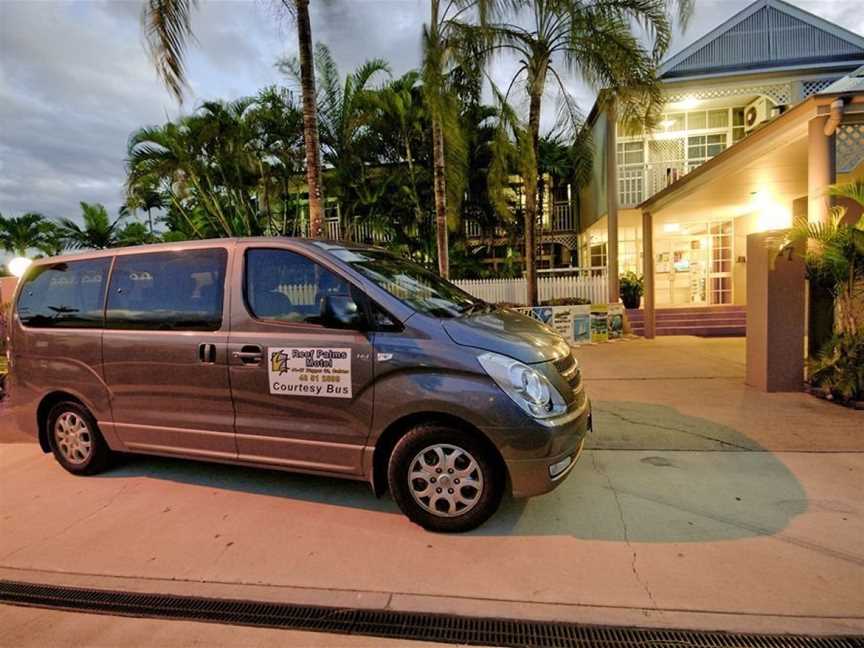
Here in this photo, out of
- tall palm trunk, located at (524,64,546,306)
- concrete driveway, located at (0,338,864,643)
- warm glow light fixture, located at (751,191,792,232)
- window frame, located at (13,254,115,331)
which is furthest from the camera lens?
warm glow light fixture, located at (751,191,792,232)

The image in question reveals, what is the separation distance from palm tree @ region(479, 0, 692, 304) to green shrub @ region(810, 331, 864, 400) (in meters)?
6.81

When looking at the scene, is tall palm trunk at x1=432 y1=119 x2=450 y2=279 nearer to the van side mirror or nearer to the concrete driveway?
the concrete driveway

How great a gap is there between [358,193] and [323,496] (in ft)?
45.8

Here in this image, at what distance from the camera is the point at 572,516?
3.33 metres

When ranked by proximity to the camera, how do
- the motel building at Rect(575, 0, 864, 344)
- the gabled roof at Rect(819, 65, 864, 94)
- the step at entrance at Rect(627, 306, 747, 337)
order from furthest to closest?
the step at entrance at Rect(627, 306, 747, 337) → the motel building at Rect(575, 0, 864, 344) → the gabled roof at Rect(819, 65, 864, 94)

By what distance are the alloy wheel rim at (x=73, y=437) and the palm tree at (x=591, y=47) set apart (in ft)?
31.1

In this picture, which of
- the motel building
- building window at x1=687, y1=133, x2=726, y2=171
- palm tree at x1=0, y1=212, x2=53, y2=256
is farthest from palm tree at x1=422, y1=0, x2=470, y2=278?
palm tree at x1=0, y1=212, x2=53, y2=256

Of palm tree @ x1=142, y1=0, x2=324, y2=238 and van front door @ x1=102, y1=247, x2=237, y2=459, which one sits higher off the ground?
palm tree @ x1=142, y1=0, x2=324, y2=238

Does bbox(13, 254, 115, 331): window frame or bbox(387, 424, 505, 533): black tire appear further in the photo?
bbox(13, 254, 115, 331): window frame

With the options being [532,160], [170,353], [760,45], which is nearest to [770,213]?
[760,45]

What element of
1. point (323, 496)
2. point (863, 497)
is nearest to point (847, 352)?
point (863, 497)

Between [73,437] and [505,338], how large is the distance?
383 cm

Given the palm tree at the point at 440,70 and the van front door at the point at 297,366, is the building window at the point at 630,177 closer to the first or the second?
the palm tree at the point at 440,70

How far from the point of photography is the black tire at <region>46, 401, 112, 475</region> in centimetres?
420
